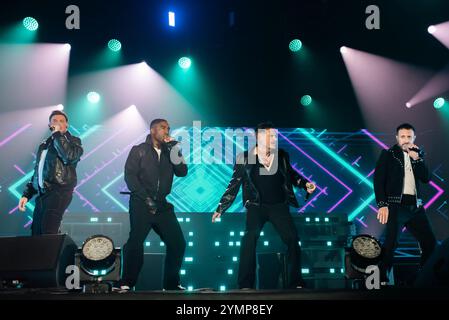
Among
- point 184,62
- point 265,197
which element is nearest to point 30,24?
point 184,62

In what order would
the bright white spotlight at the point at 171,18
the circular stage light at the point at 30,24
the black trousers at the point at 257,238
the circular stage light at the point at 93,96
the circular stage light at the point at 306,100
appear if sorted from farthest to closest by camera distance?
the circular stage light at the point at 306,100 < the circular stage light at the point at 93,96 < the bright white spotlight at the point at 171,18 < the circular stage light at the point at 30,24 < the black trousers at the point at 257,238

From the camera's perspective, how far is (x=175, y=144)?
655 centimetres

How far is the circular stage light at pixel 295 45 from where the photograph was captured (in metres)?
10.6

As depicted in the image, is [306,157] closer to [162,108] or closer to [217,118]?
[217,118]

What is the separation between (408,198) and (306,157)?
5.94m

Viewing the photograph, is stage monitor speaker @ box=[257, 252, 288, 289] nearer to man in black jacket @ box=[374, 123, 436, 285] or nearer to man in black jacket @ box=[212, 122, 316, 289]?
man in black jacket @ box=[212, 122, 316, 289]

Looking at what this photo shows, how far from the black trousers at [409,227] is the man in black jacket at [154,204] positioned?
249 cm

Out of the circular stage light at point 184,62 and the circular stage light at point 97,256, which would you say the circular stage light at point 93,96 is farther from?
the circular stage light at point 97,256

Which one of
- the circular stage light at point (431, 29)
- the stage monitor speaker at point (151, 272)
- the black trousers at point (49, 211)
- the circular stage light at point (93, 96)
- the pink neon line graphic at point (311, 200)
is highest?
the circular stage light at point (431, 29)

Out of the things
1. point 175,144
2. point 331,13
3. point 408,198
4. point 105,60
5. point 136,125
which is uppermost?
point 331,13

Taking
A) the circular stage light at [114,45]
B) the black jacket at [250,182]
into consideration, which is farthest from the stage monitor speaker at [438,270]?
the circular stage light at [114,45]

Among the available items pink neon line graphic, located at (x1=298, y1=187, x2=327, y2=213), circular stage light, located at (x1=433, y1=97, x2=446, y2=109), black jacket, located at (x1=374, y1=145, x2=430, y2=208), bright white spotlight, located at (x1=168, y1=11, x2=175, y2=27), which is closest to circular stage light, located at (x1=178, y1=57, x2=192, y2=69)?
bright white spotlight, located at (x1=168, y1=11, x2=175, y2=27)

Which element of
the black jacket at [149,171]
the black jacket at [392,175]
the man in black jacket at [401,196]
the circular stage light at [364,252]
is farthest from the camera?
the black jacket at [392,175]
